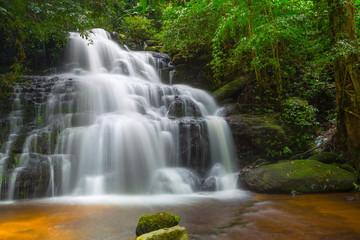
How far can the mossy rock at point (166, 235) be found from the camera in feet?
8.69

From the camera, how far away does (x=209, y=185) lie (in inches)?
263

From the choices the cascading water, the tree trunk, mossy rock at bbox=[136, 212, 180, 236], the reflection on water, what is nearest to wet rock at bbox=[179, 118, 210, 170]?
the cascading water

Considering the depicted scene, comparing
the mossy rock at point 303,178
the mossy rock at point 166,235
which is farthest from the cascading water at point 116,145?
the mossy rock at point 166,235

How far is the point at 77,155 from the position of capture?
266 inches

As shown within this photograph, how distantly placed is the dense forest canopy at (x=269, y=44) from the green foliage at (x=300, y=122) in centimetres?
3

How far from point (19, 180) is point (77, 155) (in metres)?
1.47

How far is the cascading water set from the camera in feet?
20.1

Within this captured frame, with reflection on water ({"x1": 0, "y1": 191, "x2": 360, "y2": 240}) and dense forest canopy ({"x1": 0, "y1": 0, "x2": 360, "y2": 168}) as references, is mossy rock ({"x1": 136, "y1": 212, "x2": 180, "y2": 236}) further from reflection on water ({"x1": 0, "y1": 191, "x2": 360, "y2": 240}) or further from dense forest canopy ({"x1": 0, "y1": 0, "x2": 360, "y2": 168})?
dense forest canopy ({"x1": 0, "y1": 0, "x2": 360, "y2": 168})

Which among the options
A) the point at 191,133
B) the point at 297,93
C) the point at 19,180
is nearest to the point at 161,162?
the point at 191,133

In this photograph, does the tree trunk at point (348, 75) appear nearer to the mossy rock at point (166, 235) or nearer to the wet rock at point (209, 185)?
the wet rock at point (209, 185)

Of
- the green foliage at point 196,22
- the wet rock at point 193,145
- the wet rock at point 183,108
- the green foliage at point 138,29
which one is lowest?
the wet rock at point 193,145

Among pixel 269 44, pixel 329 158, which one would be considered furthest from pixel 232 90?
pixel 329 158

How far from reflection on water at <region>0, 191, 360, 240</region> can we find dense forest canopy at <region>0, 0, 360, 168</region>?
2.85 meters

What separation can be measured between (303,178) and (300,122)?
2.95 metres
